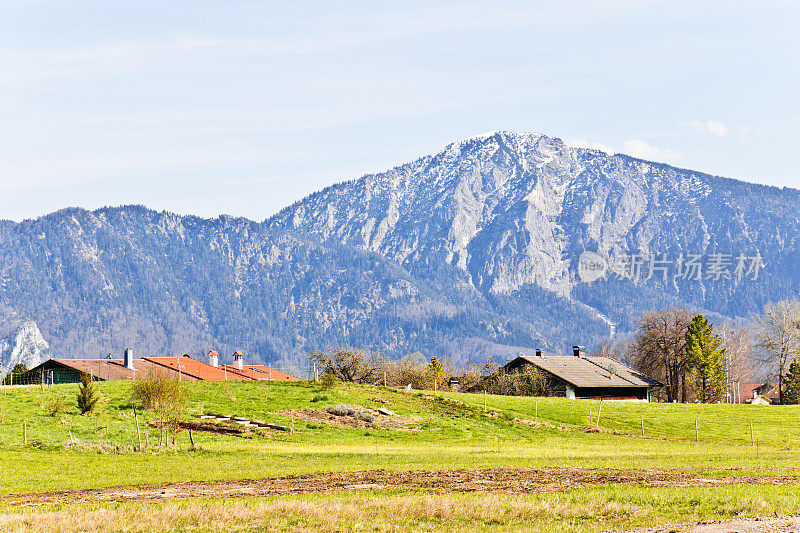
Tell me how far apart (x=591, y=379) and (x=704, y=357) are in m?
15.3

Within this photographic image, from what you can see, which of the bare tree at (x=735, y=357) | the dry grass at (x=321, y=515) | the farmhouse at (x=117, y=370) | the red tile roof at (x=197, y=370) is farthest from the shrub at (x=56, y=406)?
the bare tree at (x=735, y=357)

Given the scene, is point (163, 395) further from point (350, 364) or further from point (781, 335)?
point (781, 335)

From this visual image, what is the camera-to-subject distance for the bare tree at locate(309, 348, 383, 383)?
126 m

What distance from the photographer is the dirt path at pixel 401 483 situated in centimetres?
3098

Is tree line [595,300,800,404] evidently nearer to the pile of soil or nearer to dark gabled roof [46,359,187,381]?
the pile of soil

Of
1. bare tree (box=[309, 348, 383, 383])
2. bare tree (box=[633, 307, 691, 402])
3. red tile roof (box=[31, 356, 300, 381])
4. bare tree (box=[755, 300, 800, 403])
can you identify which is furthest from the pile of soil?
bare tree (box=[755, 300, 800, 403])

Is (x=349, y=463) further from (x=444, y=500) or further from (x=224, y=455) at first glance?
(x=444, y=500)

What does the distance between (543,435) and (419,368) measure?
6401 centimetres

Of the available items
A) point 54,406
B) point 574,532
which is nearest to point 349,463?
point 574,532

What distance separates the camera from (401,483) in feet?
109

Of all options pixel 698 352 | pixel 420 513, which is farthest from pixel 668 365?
pixel 420 513

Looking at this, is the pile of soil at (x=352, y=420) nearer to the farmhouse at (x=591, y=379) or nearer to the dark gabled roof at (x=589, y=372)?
the farmhouse at (x=591, y=379)

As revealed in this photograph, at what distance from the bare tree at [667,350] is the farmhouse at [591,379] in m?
5.89

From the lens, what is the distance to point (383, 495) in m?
29.4
